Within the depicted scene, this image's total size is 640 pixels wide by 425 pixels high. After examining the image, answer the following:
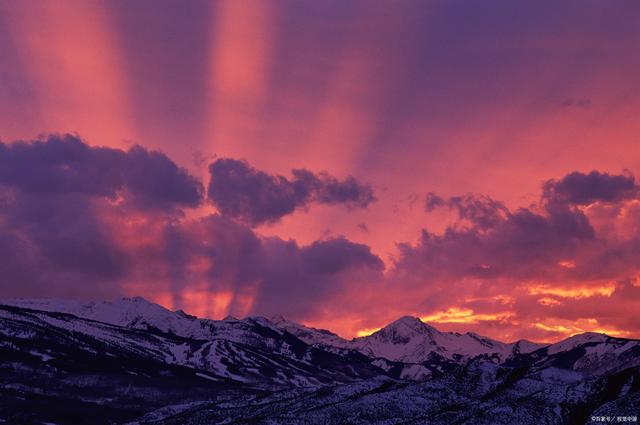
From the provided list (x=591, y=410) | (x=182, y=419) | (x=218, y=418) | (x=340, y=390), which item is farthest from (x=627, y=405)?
(x=182, y=419)

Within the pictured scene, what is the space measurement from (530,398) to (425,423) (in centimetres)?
2335

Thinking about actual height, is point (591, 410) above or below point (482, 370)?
below

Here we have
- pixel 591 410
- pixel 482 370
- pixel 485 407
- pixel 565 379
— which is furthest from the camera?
pixel 482 370

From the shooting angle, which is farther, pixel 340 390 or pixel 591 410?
pixel 340 390

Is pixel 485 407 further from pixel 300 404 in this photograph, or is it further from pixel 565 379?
pixel 300 404

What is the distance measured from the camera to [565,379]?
6777 inches

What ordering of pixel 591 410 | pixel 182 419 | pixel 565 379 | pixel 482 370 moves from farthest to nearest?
pixel 182 419
pixel 482 370
pixel 565 379
pixel 591 410

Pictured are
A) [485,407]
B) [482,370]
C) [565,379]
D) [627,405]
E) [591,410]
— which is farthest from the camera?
[482,370]

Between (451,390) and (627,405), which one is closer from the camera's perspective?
(627,405)

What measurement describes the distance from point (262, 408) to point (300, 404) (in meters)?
12.7

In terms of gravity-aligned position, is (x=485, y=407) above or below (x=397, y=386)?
below

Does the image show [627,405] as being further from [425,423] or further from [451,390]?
[451,390]

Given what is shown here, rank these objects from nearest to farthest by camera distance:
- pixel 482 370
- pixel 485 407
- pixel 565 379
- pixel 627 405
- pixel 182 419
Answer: pixel 627 405, pixel 485 407, pixel 565 379, pixel 482 370, pixel 182 419

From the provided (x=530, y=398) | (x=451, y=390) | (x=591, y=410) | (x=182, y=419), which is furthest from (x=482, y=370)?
(x=182, y=419)
